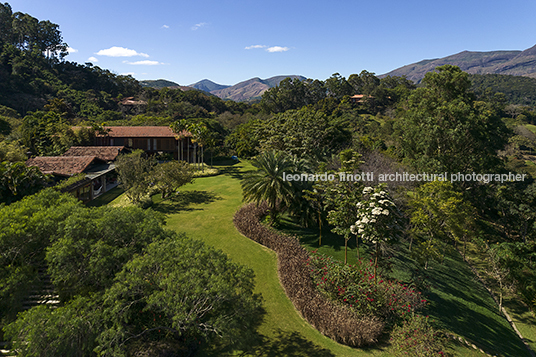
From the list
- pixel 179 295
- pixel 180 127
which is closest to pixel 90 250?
pixel 179 295

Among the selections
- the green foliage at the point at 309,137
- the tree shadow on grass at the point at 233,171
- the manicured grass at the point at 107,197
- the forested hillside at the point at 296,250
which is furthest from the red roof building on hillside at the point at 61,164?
the green foliage at the point at 309,137

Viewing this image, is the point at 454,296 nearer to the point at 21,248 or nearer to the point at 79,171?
the point at 21,248

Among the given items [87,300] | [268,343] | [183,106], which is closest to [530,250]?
[268,343]

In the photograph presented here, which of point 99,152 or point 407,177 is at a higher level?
point 99,152

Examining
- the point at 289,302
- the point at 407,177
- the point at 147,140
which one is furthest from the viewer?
the point at 147,140

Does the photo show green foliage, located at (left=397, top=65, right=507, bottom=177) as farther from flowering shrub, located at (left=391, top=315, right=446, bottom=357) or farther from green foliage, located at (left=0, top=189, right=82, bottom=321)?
green foliage, located at (left=0, top=189, right=82, bottom=321)

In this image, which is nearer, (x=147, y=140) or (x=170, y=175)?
(x=170, y=175)
